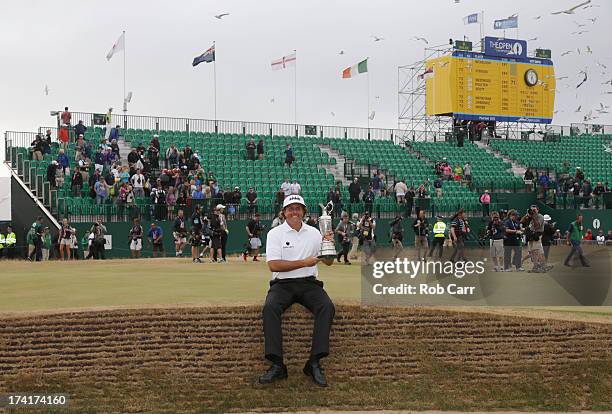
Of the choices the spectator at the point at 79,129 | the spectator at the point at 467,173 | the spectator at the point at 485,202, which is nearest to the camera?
the spectator at the point at 79,129

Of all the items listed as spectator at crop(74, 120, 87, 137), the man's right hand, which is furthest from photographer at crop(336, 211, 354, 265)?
spectator at crop(74, 120, 87, 137)

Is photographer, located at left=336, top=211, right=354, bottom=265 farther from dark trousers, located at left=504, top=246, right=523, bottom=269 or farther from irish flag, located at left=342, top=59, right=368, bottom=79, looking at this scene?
irish flag, located at left=342, top=59, right=368, bottom=79

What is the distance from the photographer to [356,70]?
163ft

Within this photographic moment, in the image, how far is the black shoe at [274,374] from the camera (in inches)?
441

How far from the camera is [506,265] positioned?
16.2 metres

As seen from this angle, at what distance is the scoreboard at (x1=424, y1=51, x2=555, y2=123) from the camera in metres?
49.2

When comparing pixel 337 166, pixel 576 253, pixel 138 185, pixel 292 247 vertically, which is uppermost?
pixel 337 166

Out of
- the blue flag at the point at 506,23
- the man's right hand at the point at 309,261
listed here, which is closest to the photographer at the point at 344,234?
the man's right hand at the point at 309,261

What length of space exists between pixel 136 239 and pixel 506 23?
3014cm

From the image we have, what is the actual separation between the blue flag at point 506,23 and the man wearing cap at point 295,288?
A: 139 ft

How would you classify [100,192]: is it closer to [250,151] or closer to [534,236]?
[250,151]

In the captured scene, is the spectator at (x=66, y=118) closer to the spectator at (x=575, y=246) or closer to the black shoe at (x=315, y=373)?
the spectator at (x=575, y=246)

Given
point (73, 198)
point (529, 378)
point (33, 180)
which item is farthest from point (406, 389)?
point (33, 180)

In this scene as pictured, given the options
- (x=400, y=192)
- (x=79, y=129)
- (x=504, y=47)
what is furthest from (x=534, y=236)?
(x=504, y=47)
